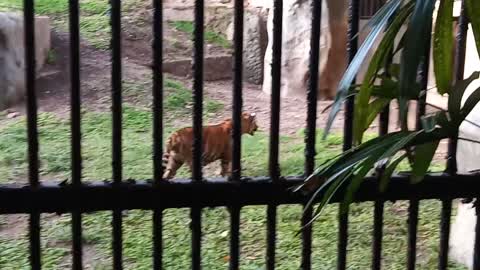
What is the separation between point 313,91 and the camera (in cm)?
187

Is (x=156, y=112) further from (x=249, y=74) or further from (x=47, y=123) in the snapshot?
(x=249, y=74)

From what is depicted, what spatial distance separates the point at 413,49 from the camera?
1.27 metres

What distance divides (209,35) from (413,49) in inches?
222

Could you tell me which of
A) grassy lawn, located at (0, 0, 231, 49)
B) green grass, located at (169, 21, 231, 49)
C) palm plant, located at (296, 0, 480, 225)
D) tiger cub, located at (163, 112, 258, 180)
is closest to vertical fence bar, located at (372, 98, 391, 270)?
palm plant, located at (296, 0, 480, 225)

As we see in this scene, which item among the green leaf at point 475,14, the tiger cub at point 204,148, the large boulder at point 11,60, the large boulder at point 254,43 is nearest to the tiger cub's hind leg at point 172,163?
the tiger cub at point 204,148

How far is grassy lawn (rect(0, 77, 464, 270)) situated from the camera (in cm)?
285

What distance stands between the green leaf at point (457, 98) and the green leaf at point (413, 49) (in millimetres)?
236

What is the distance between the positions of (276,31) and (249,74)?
15.7 feet

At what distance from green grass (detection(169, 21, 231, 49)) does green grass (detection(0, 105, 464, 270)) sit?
2.66 meters

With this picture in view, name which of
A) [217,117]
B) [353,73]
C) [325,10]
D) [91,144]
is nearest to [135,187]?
[353,73]

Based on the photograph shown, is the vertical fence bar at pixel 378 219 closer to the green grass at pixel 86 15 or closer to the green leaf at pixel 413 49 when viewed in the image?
the green leaf at pixel 413 49

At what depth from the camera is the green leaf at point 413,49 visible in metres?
1.27

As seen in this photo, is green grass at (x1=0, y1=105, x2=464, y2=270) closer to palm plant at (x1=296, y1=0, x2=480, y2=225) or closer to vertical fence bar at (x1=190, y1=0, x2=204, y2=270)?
vertical fence bar at (x1=190, y1=0, x2=204, y2=270)

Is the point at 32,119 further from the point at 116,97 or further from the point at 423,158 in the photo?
the point at 423,158
